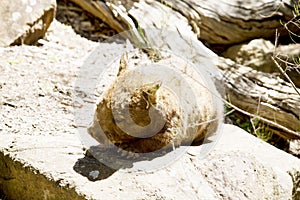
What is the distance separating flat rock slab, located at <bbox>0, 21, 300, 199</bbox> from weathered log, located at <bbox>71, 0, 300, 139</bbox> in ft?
2.43

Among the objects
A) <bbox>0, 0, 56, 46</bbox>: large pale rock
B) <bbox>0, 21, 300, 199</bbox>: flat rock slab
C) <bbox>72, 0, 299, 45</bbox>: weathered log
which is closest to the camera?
<bbox>0, 21, 300, 199</bbox>: flat rock slab

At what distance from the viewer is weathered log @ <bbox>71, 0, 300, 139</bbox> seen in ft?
12.5

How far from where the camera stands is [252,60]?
4.54 m

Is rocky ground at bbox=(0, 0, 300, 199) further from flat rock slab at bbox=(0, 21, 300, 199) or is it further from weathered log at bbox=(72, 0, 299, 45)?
weathered log at bbox=(72, 0, 299, 45)

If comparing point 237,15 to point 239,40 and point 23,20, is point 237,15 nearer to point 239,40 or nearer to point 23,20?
point 239,40

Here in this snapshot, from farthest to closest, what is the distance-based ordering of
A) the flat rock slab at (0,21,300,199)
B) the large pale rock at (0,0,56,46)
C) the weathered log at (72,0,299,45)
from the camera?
the weathered log at (72,0,299,45) → the large pale rock at (0,0,56,46) → the flat rock slab at (0,21,300,199)

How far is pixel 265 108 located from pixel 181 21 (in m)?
1.14

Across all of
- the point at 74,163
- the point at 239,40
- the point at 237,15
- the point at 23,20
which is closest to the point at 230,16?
the point at 237,15

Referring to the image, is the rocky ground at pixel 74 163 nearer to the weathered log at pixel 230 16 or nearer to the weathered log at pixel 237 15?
the weathered log at pixel 230 16

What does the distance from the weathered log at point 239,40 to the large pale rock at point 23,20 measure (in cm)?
65

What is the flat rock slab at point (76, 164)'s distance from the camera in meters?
2.25

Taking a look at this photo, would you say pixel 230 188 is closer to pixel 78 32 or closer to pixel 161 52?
pixel 161 52

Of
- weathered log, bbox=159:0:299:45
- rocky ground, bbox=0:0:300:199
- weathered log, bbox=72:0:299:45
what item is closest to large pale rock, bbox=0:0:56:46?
rocky ground, bbox=0:0:300:199

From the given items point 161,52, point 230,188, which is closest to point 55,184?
point 230,188
